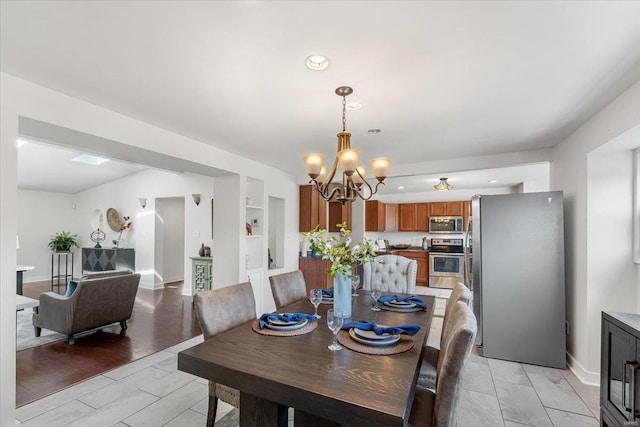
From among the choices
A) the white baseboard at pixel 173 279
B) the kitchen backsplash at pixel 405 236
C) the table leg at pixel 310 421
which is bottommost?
the white baseboard at pixel 173 279

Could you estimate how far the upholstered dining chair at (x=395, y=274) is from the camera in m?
3.34

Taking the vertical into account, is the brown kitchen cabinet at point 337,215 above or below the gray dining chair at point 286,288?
above

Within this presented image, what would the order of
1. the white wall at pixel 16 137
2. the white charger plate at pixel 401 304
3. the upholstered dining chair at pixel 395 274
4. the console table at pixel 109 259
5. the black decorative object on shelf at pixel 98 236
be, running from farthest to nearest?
the black decorative object on shelf at pixel 98 236 → the console table at pixel 109 259 → the upholstered dining chair at pixel 395 274 → the white charger plate at pixel 401 304 → the white wall at pixel 16 137

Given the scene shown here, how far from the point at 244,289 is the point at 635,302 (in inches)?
127

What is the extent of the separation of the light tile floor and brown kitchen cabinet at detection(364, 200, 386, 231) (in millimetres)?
4439

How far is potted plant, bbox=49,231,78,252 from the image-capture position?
7.71 m

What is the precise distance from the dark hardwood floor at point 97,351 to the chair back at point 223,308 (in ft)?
5.87

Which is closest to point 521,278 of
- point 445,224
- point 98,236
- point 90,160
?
point 445,224

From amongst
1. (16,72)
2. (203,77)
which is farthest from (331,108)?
(16,72)

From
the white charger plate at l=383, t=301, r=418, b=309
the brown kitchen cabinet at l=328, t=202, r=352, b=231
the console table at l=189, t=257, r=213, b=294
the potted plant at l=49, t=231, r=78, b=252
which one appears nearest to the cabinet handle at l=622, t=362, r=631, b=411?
the white charger plate at l=383, t=301, r=418, b=309

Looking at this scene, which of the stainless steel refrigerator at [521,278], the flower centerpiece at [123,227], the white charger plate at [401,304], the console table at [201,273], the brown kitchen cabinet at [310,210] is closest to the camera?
the white charger plate at [401,304]

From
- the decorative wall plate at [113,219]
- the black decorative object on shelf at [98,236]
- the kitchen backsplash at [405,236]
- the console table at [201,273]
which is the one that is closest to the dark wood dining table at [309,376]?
the console table at [201,273]

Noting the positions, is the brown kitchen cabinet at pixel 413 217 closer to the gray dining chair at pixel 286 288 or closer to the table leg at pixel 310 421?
the gray dining chair at pixel 286 288

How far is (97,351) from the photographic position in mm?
3367
